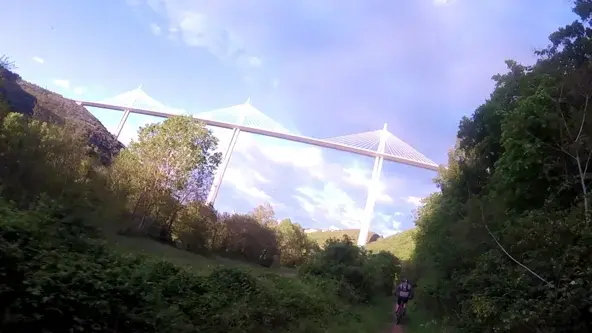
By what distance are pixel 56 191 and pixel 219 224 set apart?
83.5 feet

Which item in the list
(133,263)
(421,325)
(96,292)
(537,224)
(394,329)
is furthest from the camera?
(421,325)

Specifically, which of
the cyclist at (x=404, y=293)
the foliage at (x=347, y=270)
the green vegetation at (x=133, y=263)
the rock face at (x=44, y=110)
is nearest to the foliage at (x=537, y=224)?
the cyclist at (x=404, y=293)

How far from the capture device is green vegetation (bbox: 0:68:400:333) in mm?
5875

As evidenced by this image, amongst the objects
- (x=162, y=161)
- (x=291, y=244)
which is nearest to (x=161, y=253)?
(x=162, y=161)

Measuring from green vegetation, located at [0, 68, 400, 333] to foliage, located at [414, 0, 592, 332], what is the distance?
3.56 m

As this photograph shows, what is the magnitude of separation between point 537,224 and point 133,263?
7805mm

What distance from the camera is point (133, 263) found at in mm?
9023

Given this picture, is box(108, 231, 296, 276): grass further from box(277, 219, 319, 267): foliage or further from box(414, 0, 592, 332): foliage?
box(277, 219, 319, 267): foliage

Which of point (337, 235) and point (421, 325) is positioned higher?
A: point (337, 235)

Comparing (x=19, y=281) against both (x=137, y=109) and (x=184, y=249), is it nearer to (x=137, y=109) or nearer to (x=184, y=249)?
(x=184, y=249)

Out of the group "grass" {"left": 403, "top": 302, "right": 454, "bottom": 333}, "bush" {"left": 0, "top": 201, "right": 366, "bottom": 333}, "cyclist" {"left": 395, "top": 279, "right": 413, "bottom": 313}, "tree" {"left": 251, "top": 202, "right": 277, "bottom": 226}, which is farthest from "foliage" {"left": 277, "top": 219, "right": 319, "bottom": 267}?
"bush" {"left": 0, "top": 201, "right": 366, "bottom": 333}

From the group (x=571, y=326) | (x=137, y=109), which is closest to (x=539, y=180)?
(x=571, y=326)

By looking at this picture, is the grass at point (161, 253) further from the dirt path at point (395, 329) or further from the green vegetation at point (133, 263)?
the dirt path at point (395, 329)

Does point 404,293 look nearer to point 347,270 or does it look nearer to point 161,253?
point 347,270
